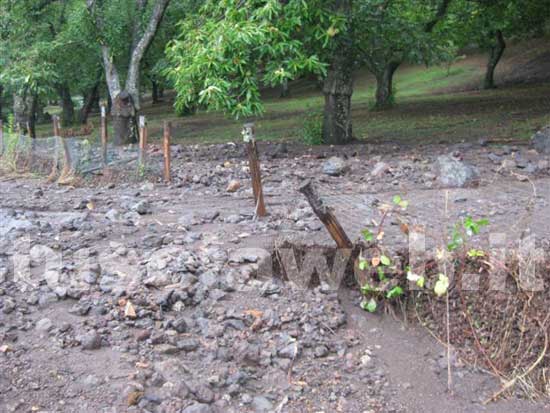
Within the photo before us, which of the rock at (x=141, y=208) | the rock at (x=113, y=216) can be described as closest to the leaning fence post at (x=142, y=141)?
the rock at (x=141, y=208)

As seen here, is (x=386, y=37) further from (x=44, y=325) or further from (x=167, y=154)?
(x=44, y=325)

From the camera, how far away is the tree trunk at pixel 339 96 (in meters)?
10.5

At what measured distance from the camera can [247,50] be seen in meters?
7.80

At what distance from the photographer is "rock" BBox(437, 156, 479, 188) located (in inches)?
267

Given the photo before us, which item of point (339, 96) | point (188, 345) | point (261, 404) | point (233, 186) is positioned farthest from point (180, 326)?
point (339, 96)

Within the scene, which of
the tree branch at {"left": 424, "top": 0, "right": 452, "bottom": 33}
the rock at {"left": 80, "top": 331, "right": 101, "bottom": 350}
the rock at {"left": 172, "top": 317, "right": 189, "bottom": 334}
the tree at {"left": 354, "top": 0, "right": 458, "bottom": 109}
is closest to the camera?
the rock at {"left": 80, "top": 331, "right": 101, "bottom": 350}

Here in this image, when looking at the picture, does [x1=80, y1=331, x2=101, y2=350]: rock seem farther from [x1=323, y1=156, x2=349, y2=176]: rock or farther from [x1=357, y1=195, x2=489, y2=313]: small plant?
[x1=323, y1=156, x2=349, y2=176]: rock

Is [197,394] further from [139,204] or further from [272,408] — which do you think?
[139,204]

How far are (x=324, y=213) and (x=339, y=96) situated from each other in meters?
6.45

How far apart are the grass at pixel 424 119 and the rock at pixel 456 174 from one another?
3545mm

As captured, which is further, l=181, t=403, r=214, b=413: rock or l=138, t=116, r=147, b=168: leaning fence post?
l=138, t=116, r=147, b=168: leaning fence post

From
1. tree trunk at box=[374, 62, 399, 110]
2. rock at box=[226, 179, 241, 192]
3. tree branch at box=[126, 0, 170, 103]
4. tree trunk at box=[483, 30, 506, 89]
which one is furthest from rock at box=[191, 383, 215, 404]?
tree trunk at box=[483, 30, 506, 89]

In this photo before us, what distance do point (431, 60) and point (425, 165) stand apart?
Answer: 11.9 feet

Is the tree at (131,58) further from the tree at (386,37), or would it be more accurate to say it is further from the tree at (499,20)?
the tree at (499,20)
